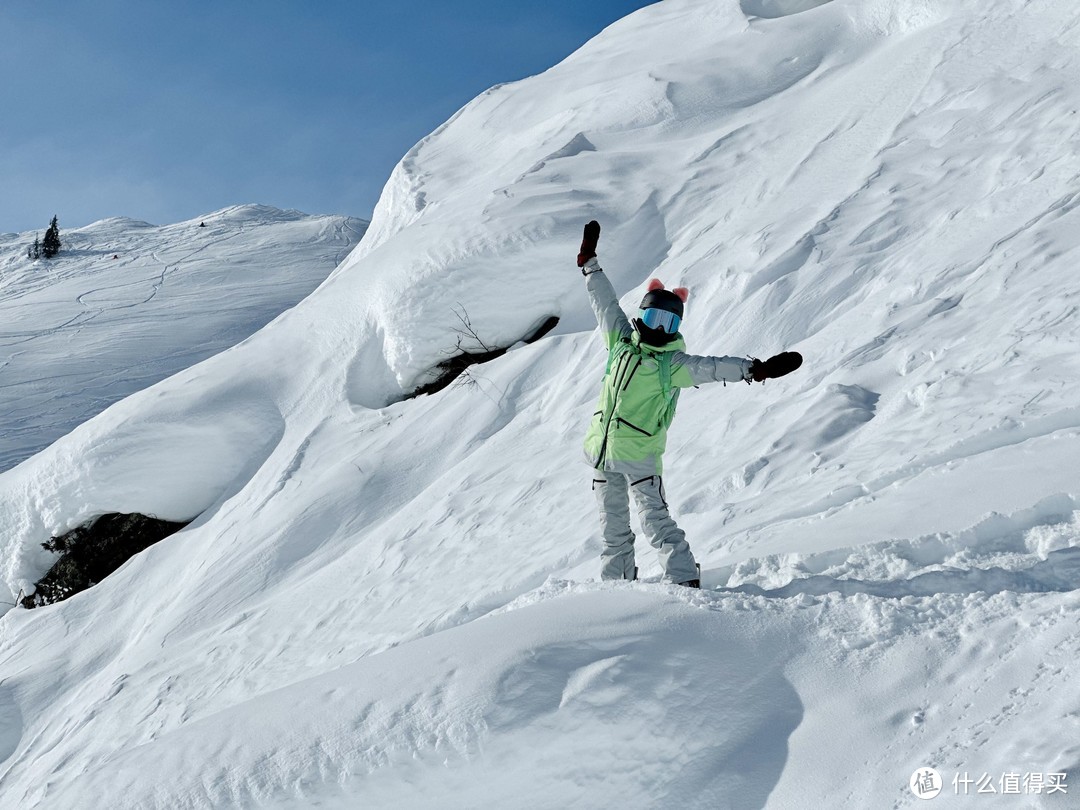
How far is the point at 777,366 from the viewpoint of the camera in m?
3.78

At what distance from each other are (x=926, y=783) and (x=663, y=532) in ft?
5.65

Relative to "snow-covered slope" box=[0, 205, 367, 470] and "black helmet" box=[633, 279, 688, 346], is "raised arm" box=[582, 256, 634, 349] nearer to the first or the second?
"black helmet" box=[633, 279, 688, 346]

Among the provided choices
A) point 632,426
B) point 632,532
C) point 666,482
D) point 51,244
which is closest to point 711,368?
point 632,426

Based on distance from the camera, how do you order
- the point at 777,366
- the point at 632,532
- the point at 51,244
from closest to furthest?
the point at 777,366
the point at 632,532
the point at 51,244

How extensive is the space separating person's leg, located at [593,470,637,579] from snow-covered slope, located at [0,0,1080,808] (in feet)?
1.06

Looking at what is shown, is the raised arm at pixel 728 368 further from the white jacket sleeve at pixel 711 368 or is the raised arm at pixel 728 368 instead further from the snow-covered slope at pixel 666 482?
the snow-covered slope at pixel 666 482

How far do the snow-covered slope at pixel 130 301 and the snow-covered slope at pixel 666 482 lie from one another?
7.86 m

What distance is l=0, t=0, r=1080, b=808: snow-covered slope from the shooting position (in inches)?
113

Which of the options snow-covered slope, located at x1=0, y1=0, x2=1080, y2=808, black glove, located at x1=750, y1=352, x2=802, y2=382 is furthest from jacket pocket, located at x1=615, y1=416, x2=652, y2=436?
snow-covered slope, located at x1=0, y1=0, x2=1080, y2=808

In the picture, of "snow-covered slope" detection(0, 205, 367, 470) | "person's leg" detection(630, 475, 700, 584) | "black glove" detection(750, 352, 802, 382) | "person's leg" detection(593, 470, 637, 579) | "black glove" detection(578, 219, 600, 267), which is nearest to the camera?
"black glove" detection(750, 352, 802, 382)

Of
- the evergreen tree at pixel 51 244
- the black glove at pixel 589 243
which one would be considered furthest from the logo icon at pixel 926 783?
the evergreen tree at pixel 51 244

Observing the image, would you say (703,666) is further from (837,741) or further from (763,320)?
(763,320)

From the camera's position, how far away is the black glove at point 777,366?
375cm

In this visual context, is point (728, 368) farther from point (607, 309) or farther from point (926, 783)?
point (926, 783)
